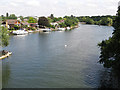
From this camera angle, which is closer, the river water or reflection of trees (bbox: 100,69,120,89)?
reflection of trees (bbox: 100,69,120,89)

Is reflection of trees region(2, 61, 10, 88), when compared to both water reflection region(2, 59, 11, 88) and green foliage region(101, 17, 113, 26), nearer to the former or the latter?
water reflection region(2, 59, 11, 88)

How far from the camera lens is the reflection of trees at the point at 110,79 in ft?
57.7

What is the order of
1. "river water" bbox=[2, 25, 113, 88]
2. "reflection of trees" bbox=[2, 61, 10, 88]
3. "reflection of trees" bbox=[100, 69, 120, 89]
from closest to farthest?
"reflection of trees" bbox=[100, 69, 120, 89] → "river water" bbox=[2, 25, 113, 88] → "reflection of trees" bbox=[2, 61, 10, 88]

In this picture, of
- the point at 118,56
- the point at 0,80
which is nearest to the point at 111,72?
the point at 118,56

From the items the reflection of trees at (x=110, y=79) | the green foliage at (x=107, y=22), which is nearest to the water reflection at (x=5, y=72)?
the reflection of trees at (x=110, y=79)

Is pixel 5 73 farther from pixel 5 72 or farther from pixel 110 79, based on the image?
pixel 110 79

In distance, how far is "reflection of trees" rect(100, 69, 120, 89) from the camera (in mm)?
17594

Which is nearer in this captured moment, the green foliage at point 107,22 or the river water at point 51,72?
the river water at point 51,72

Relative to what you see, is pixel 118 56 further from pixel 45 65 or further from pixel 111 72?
pixel 45 65

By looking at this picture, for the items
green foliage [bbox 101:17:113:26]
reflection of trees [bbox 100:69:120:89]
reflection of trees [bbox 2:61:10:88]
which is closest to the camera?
reflection of trees [bbox 100:69:120:89]

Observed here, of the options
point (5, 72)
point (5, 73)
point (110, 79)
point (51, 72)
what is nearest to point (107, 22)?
point (51, 72)

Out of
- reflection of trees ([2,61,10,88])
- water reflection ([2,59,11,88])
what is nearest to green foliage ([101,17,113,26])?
water reflection ([2,59,11,88])

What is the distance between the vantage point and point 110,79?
63.0 ft

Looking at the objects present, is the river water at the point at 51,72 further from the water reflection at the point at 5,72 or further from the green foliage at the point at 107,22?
the green foliage at the point at 107,22
